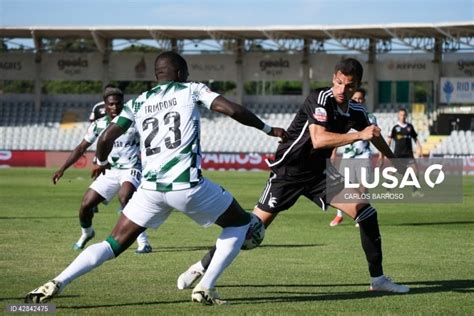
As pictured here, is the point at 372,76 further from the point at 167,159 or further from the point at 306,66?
the point at 167,159

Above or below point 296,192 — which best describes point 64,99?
below

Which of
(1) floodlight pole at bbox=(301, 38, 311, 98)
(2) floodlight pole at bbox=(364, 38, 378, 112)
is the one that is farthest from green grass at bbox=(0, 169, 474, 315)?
(1) floodlight pole at bbox=(301, 38, 311, 98)

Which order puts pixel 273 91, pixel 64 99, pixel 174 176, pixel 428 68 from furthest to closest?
pixel 273 91 < pixel 64 99 < pixel 428 68 < pixel 174 176

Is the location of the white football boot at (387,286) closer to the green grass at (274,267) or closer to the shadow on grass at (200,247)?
the green grass at (274,267)

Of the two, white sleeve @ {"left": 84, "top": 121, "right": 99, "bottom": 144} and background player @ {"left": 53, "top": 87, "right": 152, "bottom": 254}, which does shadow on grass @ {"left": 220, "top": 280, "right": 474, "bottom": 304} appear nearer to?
background player @ {"left": 53, "top": 87, "right": 152, "bottom": 254}

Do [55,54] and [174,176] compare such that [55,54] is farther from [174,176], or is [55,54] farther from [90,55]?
[174,176]

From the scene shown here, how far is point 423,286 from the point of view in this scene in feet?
34.2

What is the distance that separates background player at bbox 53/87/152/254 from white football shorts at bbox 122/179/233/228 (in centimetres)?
545

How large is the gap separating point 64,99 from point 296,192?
56530 millimetres

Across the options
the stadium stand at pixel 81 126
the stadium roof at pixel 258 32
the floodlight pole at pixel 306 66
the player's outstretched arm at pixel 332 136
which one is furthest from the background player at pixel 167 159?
the floodlight pole at pixel 306 66

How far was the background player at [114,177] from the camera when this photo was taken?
46.2 feet

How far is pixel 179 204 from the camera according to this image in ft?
28.0

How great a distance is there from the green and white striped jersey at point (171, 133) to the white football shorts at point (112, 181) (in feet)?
19.3

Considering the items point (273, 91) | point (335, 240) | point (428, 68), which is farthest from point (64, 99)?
point (335, 240)
